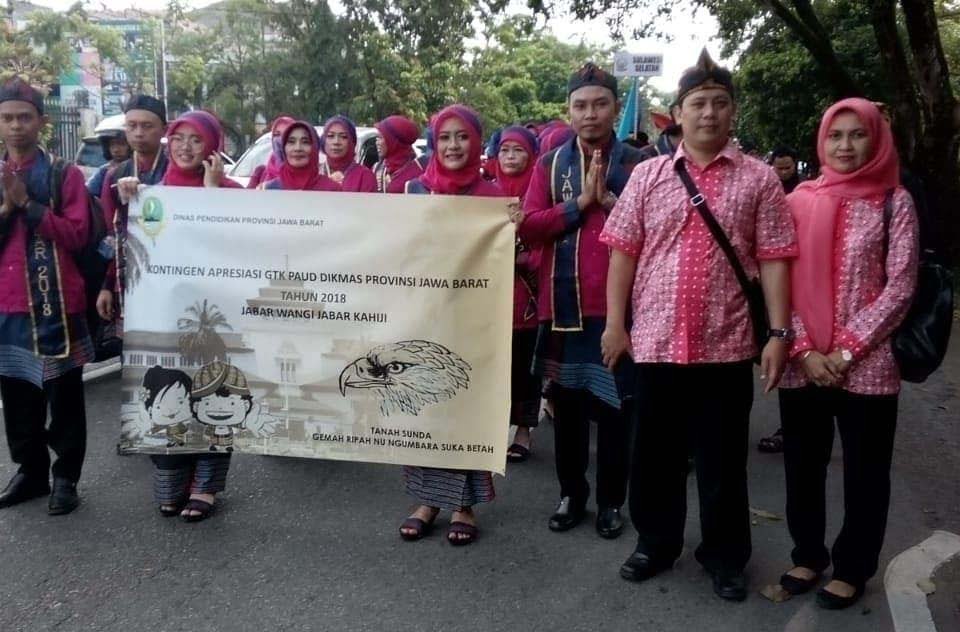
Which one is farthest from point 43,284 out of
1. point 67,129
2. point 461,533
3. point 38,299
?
point 67,129

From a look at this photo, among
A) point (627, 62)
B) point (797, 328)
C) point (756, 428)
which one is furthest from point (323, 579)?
point (627, 62)

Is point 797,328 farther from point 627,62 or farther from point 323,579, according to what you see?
point 627,62

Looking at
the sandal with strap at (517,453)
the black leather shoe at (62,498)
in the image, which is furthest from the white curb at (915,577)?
the black leather shoe at (62,498)

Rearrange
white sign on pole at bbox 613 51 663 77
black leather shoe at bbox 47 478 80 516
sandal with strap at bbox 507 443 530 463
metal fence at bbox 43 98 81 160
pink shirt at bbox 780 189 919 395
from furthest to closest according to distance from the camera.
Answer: metal fence at bbox 43 98 81 160 < white sign on pole at bbox 613 51 663 77 < sandal with strap at bbox 507 443 530 463 < black leather shoe at bbox 47 478 80 516 < pink shirt at bbox 780 189 919 395

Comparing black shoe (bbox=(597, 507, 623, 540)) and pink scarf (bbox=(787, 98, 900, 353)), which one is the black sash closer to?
black shoe (bbox=(597, 507, 623, 540))

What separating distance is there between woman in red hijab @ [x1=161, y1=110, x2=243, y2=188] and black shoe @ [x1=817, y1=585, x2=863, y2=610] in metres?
2.91

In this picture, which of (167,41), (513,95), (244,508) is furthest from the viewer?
(167,41)

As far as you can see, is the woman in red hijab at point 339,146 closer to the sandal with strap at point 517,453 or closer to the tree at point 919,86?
the sandal with strap at point 517,453

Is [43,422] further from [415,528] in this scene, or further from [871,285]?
[871,285]

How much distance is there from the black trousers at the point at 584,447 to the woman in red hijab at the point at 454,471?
1.23 ft

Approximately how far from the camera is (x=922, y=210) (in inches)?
119

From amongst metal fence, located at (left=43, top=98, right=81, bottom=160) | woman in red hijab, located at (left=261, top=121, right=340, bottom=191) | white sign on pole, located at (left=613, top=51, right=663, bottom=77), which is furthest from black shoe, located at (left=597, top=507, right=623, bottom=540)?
metal fence, located at (left=43, top=98, right=81, bottom=160)

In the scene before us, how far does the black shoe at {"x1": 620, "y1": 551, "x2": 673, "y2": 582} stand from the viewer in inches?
134

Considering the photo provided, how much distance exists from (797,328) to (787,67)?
37.0 feet
